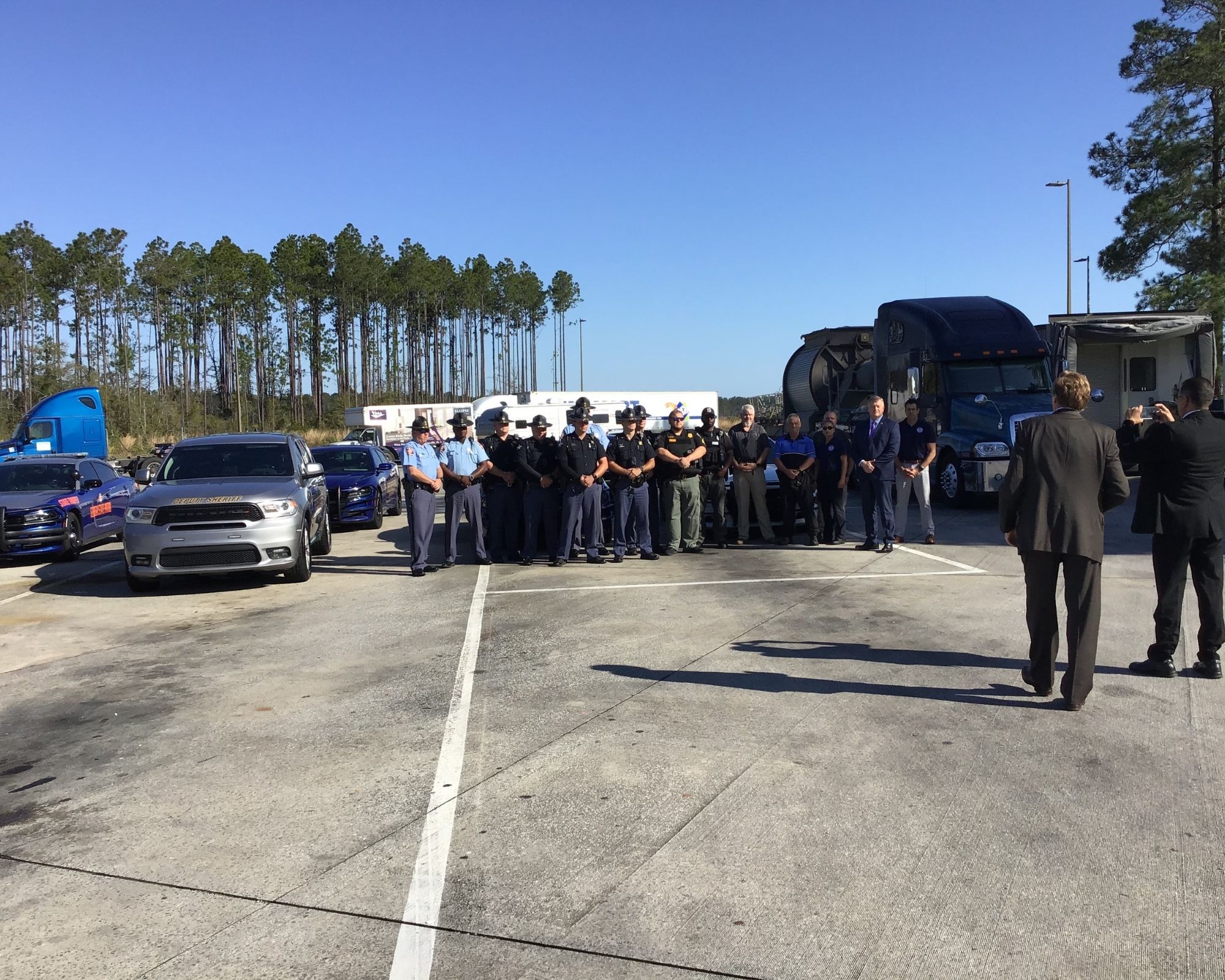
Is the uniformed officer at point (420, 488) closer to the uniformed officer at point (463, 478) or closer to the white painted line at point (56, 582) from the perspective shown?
the uniformed officer at point (463, 478)

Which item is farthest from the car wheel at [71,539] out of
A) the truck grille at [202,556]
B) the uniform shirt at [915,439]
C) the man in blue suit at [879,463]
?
the uniform shirt at [915,439]

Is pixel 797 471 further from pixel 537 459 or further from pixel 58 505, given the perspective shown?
pixel 58 505

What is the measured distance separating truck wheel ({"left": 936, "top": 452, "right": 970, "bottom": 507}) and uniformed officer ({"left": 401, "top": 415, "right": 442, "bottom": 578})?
924 centimetres

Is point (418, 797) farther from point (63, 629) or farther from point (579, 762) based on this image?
point (63, 629)

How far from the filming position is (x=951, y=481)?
17.5 meters

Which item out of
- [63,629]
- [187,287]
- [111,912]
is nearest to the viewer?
[111,912]

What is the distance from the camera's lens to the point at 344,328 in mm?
74812

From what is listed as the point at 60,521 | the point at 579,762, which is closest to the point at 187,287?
the point at 60,521

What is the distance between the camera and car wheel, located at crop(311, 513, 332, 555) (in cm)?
1378

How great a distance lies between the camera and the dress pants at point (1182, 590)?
21.7 ft

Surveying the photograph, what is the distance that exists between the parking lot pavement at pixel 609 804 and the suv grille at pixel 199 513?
2176mm

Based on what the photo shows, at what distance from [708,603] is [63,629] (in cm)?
594

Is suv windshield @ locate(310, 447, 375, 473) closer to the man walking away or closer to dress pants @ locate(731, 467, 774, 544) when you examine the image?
dress pants @ locate(731, 467, 774, 544)

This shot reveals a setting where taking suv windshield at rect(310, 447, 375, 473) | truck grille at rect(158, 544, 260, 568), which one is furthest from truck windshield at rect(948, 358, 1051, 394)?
truck grille at rect(158, 544, 260, 568)
